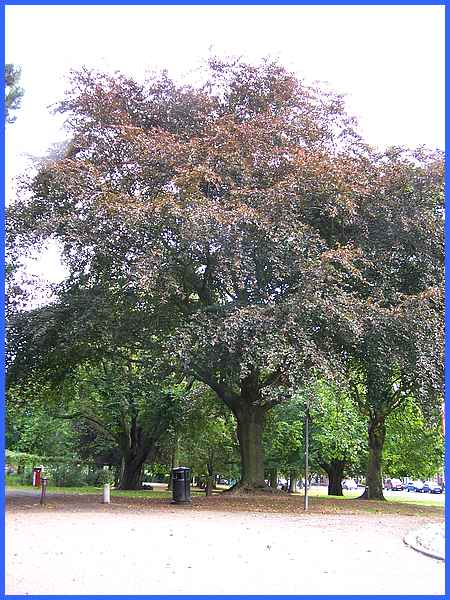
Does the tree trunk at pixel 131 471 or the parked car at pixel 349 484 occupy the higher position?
the tree trunk at pixel 131 471

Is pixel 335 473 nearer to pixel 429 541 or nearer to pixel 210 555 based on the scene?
pixel 429 541

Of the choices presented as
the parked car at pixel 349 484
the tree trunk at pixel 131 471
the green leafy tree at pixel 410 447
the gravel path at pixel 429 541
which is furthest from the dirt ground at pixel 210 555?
the parked car at pixel 349 484

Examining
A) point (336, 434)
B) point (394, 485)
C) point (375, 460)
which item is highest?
point (336, 434)

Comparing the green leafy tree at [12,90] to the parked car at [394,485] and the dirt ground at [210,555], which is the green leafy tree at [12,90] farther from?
the parked car at [394,485]

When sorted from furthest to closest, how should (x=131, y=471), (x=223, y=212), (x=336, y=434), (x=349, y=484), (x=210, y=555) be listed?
1. (x=349, y=484)
2. (x=131, y=471)
3. (x=336, y=434)
4. (x=223, y=212)
5. (x=210, y=555)

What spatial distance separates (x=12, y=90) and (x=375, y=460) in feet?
69.7

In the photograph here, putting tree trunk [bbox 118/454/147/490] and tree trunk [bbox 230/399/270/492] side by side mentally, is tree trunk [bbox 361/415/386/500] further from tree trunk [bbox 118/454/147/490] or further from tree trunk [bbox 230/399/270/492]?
tree trunk [bbox 118/454/147/490]

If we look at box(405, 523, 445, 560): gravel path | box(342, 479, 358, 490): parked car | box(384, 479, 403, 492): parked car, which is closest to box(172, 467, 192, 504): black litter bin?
box(405, 523, 445, 560): gravel path

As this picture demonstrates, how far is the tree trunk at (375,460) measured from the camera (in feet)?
92.2

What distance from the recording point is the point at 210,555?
31.4 feet

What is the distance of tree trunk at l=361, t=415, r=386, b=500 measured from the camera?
2809 centimetres

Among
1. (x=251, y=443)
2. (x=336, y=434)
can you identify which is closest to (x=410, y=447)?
(x=336, y=434)

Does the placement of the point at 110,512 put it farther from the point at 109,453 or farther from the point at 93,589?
the point at 109,453

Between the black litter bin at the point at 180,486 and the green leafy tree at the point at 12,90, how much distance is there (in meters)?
10.4
